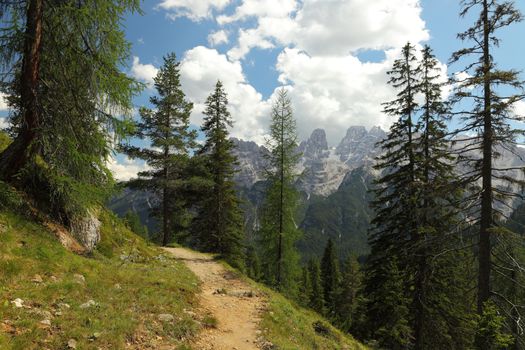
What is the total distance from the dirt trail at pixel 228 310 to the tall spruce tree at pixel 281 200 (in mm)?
6820

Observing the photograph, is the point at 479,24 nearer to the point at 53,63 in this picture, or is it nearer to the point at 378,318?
the point at 53,63

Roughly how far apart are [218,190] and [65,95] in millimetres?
20365

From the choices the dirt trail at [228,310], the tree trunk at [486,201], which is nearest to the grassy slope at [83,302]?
the dirt trail at [228,310]

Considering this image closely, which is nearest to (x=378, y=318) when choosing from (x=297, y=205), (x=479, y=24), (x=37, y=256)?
(x=297, y=205)

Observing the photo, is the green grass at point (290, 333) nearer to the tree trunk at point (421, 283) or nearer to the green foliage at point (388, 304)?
the green foliage at point (388, 304)

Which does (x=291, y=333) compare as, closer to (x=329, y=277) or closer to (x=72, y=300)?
(x=72, y=300)

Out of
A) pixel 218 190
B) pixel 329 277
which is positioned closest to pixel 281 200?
pixel 218 190

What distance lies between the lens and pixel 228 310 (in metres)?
12.5

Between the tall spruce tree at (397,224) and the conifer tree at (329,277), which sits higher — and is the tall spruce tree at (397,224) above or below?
above

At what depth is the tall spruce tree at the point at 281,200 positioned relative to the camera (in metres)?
25.9

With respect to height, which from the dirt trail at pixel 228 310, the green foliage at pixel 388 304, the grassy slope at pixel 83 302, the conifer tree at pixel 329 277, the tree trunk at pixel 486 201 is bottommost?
the conifer tree at pixel 329 277

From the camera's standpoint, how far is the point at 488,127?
12.3m

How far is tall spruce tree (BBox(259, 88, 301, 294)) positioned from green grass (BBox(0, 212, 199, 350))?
14.5 m

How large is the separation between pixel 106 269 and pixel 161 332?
3827 mm
